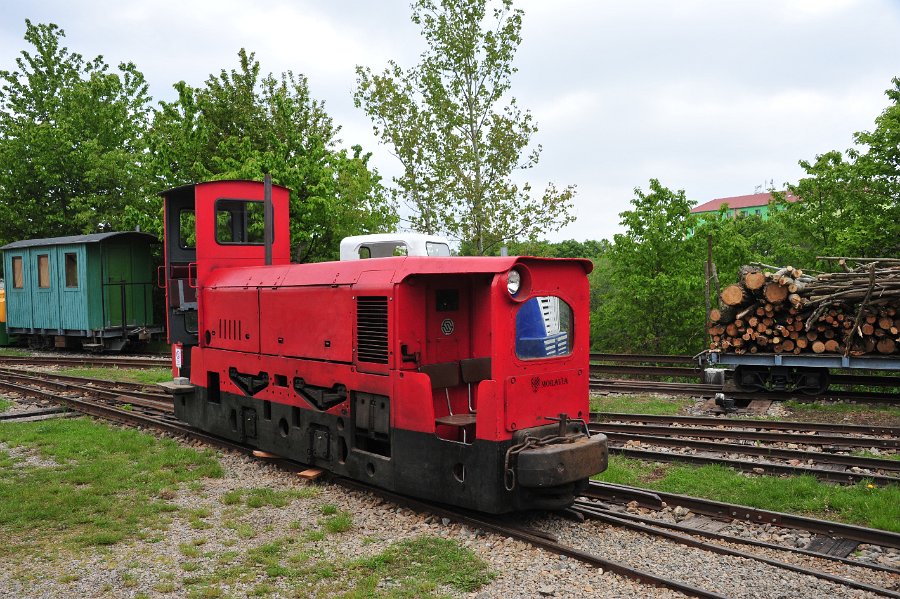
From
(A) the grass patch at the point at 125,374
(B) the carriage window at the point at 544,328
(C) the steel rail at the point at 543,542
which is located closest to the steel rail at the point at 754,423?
(B) the carriage window at the point at 544,328

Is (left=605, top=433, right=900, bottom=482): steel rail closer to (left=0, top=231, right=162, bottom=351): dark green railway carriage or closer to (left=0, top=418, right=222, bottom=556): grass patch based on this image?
(left=0, top=418, right=222, bottom=556): grass patch

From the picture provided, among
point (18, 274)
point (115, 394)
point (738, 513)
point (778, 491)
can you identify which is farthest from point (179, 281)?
point (18, 274)

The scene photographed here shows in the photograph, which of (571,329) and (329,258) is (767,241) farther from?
(571,329)

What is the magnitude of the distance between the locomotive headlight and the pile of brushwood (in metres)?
7.98

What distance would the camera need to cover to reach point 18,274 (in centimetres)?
2300

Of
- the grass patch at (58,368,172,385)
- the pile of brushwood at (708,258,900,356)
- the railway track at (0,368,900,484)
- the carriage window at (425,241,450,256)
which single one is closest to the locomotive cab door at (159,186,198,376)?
the railway track at (0,368,900,484)

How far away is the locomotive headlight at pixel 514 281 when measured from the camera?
564cm

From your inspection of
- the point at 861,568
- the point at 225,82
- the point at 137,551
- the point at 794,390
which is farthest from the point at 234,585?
the point at 225,82

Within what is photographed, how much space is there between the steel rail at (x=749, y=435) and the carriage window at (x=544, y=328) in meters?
3.96

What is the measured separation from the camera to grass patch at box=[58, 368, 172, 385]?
15.0 metres

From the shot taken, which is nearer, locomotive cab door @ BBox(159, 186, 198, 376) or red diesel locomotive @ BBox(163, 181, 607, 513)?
red diesel locomotive @ BBox(163, 181, 607, 513)

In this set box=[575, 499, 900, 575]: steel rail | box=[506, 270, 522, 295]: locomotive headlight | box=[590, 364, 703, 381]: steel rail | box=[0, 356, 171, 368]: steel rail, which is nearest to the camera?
box=[575, 499, 900, 575]: steel rail

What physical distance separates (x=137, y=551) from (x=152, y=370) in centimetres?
1205

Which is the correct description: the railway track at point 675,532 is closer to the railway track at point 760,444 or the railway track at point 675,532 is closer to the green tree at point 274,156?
the railway track at point 760,444
